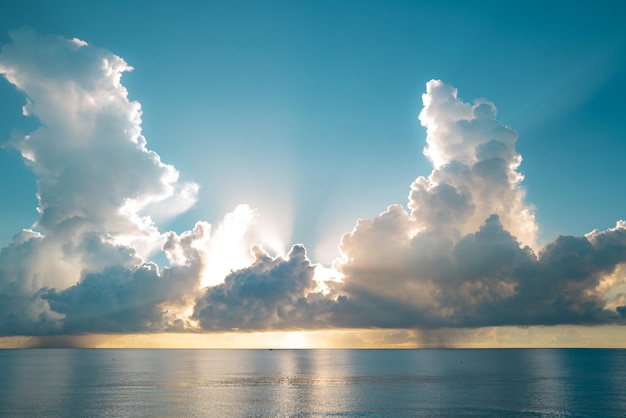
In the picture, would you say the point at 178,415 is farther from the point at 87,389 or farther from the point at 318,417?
the point at 87,389

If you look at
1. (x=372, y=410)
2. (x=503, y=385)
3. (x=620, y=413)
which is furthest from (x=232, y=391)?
(x=620, y=413)

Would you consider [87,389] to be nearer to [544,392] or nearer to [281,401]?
[281,401]

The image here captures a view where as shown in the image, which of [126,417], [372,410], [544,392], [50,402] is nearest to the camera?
[126,417]

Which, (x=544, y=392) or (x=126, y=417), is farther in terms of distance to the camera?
(x=544, y=392)

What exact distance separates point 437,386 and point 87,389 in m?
124

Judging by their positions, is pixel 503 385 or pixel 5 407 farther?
pixel 503 385

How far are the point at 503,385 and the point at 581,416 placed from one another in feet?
229

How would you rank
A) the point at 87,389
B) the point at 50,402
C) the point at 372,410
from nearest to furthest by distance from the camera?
the point at 372,410, the point at 50,402, the point at 87,389

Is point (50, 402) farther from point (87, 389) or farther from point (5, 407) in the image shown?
point (87, 389)

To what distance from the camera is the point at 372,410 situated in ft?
398

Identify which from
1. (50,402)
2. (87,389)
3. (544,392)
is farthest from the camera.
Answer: (87,389)

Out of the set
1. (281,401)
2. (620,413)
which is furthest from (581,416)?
(281,401)

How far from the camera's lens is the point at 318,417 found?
375ft

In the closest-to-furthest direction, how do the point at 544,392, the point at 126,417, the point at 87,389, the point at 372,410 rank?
the point at 126,417 < the point at 372,410 < the point at 544,392 < the point at 87,389
